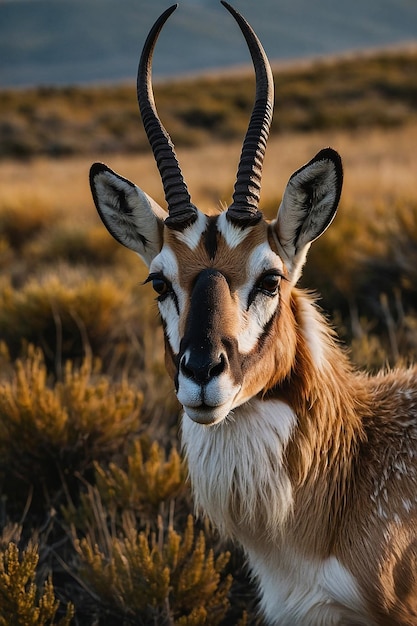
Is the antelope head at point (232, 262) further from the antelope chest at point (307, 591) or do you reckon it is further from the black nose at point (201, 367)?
the antelope chest at point (307, 591)

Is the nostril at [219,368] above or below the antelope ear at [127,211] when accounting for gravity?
below

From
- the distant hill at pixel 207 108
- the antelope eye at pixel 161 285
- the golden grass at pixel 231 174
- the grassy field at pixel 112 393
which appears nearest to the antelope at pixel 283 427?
the antelope eye at pixel 161 285

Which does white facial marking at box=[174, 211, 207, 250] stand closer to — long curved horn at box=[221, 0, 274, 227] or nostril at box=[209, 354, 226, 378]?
long curved horn at box=[221, 0, 274, 227]

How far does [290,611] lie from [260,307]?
4.44 feet

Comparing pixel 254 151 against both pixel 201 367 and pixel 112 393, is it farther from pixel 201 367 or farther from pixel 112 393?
pixel 112 393

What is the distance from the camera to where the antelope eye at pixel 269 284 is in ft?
9.91

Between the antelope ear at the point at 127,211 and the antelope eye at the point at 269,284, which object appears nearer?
the antelope eye at the point at 269,284

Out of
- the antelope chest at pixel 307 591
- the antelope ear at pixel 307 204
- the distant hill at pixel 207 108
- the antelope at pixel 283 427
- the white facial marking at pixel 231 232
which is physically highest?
the distant hill at pixel 207 108

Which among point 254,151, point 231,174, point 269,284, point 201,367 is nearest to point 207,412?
point 201,367

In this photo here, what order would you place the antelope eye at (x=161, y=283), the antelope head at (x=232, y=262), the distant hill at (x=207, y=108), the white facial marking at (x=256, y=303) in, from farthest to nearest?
the distant hill at (x=207, y=108) < the antelope eye at (x=161, y=283) < the white facial marking at (x=256, y=303) < the antelope head at (x=232, y=262)

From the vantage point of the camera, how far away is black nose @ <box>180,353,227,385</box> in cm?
257

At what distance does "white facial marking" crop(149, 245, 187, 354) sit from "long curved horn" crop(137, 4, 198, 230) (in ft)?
0.54

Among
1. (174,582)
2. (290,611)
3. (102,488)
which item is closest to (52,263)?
(102,488)

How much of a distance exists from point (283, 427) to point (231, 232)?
875mm
